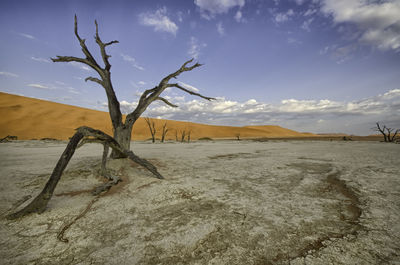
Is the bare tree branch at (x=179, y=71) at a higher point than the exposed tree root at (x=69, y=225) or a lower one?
higher

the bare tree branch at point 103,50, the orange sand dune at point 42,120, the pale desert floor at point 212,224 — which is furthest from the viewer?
the orange sand dune at point 42,120

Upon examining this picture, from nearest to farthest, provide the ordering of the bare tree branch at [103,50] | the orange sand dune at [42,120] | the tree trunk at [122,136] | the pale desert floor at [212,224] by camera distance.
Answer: the pale desert floor at [212,224] → the tree trunk at [122,136] → the bare tree branch at [103,50] → the orange sand dune at [42,120]

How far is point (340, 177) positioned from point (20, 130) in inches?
1539

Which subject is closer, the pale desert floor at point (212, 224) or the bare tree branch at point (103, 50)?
the pale desert floor at point (212, 224)

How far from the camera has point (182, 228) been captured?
1.61 m

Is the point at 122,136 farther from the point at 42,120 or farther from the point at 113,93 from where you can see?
the point at 42,120

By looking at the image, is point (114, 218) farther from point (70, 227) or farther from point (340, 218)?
point (340, 218)

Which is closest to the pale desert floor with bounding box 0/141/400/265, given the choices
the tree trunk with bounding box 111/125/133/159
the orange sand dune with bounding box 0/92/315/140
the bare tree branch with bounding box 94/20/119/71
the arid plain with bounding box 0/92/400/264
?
the arid plain with bounding box 0/92/400/264

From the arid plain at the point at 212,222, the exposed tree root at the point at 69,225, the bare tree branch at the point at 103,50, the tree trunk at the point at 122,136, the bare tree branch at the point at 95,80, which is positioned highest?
the bare tree branch at the point at 103,50

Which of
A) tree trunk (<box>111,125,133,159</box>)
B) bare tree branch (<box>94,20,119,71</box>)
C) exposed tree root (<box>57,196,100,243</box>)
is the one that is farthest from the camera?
bare tree branch (<box>94,20,119,71</box>)

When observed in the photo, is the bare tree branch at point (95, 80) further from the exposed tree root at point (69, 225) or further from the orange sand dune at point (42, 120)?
the orange sand dune at point (42, 120)

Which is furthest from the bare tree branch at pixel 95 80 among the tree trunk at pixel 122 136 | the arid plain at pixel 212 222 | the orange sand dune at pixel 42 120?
the orange sand dune at pixel 42 120

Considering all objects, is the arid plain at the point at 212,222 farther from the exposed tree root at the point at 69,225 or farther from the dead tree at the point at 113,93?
the dead tree at the point at 113,93

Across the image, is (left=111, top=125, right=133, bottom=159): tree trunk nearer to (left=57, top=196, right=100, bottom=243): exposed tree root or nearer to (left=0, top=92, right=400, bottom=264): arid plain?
(left=0, top=92, right=400, bottom=264): arid plain
